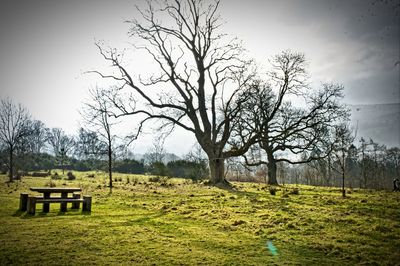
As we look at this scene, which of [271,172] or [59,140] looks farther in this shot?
[59,140]

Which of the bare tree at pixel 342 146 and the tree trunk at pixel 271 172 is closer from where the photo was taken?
the bare tree at pixel 342 146

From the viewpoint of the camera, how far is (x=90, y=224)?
27.6 ft

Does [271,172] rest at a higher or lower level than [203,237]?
higher

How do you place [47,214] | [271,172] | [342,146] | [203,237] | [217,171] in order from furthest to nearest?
1. [271,172]
2. [217,171]
3. [342,146]
4. [47,214]
5. [203,237]

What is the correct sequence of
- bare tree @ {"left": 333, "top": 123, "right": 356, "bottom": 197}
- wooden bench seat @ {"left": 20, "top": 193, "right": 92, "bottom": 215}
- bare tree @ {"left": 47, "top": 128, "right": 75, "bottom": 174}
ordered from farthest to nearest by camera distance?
bare tree @ {"left": 47, "top": 128, "right": 75, "bottom": 174}
bare tree @ {"left": 333, "top": 123, "right": 356, "bottom": 197}
wooden bench seat @ {"left": 20, "top": 193, "right": 92, "bottom": 215}

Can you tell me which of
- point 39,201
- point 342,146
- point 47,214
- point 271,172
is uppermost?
point 342,146

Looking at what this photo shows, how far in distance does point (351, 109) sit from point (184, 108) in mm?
15050

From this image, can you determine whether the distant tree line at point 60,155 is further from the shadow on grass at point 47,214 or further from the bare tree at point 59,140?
the shadow on grass at point 47,214

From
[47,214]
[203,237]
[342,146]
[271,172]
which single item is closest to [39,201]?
[47,214]

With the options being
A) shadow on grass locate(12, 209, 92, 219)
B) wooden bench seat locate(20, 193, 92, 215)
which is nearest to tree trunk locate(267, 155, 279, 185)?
wooden bench seat locate(20, 193, 92, 215)

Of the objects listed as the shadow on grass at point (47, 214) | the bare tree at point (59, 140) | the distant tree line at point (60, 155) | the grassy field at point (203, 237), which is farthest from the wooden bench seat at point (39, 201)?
the bare tree at point (59, 140)

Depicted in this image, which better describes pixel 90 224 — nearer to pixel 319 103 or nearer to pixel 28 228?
pixel 28 228

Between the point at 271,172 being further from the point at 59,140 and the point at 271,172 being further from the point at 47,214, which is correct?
the point at 59,140

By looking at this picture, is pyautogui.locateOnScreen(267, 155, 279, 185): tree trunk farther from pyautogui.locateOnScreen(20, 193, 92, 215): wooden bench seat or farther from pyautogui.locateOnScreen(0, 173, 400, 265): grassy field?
pyautogui.locateOnScreen(20, 193, 92, 215): wooden bench seat
